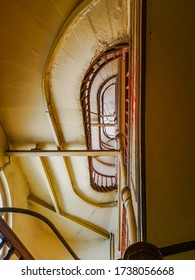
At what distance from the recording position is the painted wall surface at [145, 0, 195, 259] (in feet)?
7.01

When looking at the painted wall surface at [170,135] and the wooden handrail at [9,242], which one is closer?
the painted wall surface at [170,135]

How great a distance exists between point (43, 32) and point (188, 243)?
3.08m

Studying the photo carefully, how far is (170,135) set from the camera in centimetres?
231

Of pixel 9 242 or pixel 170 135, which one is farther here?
pixel 9 242

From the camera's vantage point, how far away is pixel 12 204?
5.08 meters

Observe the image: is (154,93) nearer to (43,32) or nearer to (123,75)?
(43,32)

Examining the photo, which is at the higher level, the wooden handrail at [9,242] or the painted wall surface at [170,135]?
the painted wall surface at [170,135]

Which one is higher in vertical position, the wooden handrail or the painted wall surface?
the painted wall surface

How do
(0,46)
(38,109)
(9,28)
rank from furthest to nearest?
(38,109) < (0,46) < (9,28)

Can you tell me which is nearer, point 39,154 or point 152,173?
point 152,173

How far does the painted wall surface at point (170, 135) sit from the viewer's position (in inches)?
84.1

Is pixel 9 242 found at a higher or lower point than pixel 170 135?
lower
